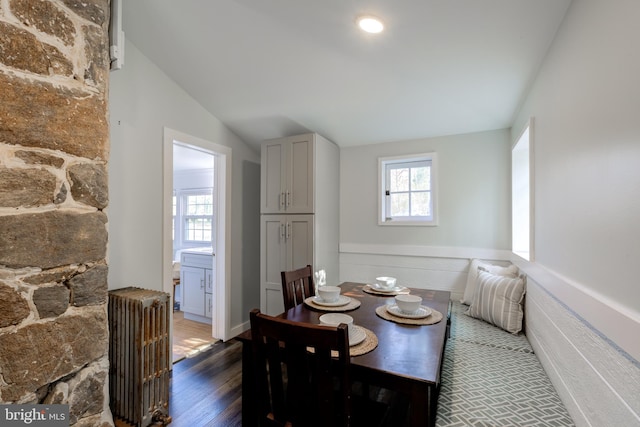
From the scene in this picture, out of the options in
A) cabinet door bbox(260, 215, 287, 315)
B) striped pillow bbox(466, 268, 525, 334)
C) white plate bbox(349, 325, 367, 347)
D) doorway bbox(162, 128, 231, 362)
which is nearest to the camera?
white plate bbox(349, 325, 367, 347)

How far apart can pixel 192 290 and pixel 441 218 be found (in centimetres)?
303

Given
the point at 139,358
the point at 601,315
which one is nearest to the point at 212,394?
the point at 139,358

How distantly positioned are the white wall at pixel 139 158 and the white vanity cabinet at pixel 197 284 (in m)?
1.21

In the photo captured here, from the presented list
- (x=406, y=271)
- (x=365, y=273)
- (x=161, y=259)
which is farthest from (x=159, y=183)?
(x=406, y=271)

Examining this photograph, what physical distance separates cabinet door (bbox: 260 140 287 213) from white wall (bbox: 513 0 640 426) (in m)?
2.13

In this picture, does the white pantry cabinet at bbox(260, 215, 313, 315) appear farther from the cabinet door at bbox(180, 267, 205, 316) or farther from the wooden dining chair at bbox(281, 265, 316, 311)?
the cabinet door at bbox(180, 267, 205, 316)

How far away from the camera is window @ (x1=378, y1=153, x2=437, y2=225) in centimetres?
306

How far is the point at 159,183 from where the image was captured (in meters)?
2.42

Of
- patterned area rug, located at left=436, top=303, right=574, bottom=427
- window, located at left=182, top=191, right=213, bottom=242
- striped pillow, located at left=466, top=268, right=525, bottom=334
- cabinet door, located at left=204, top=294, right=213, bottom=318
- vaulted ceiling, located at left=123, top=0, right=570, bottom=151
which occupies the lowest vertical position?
cabinet door, located at left=204, top=294, right=213, bottom=318

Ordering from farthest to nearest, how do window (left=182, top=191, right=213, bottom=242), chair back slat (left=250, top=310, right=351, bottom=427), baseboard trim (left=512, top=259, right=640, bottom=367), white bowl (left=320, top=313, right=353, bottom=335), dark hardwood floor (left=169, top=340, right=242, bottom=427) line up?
window (left=182, top=191, right=213, bottom=242)
dark hardwood floor (left=169, top=340, right=242, bottom=427)
white bowl (left=320, top=313, right=353, bottom=335)
chair back slat (left=250, top=310, right=351, bottom=427)
baseboard trim (left=512, top=259, right=640, bottom=367)

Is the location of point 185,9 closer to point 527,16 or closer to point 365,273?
point 527,16

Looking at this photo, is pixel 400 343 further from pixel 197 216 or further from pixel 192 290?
pixel 197 216

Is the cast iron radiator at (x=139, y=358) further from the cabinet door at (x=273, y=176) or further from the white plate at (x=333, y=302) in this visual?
the cabinet door at (x=273, y=176)

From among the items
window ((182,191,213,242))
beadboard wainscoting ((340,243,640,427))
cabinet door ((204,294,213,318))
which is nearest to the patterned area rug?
beadboard wainscoting ((340,243,640,427))
